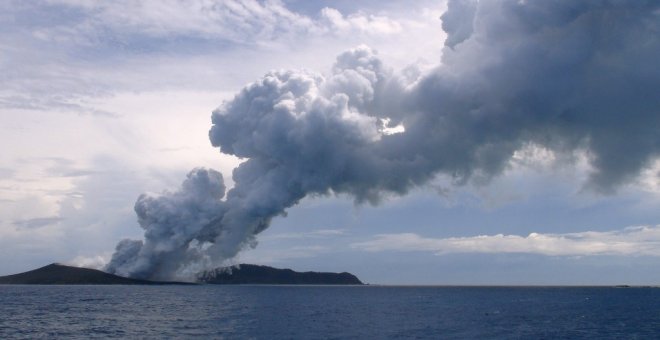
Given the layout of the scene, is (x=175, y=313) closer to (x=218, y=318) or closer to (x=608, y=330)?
(x=218, y=318)

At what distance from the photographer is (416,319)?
11812cm

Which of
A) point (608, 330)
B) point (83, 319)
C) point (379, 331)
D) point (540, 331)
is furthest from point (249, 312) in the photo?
point (608, 330)

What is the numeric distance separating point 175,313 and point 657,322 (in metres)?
91.8

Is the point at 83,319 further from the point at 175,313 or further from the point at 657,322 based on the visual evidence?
the point at 657,322

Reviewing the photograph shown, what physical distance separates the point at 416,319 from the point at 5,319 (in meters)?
71.4

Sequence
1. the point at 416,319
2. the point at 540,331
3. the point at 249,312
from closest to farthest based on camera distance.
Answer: the point at 540,331, the point at 416,319, the point at 249,312

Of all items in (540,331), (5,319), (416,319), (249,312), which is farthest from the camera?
(249,312)

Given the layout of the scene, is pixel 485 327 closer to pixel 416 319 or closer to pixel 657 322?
pixel 416 319

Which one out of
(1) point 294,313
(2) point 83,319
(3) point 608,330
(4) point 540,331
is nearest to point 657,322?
(3) point 608,330

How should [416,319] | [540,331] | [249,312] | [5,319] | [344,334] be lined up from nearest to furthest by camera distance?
[344,334]
[540,331]
[5,319]
[416,319]
[249,312]

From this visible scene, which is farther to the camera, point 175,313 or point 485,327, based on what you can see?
point 175,313

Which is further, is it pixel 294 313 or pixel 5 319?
pixel 294 313


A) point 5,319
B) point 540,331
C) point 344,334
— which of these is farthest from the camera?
point 5,319

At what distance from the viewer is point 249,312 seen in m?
129
